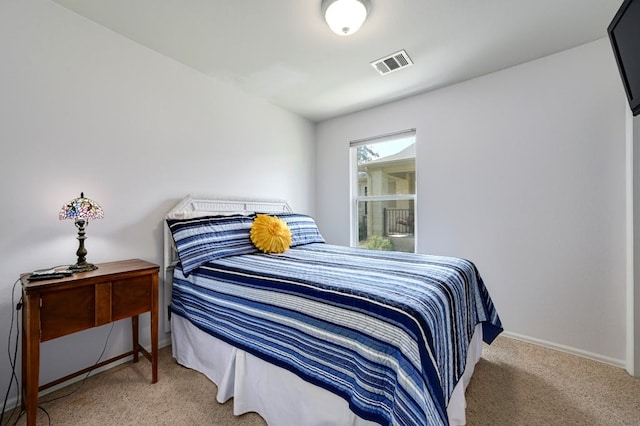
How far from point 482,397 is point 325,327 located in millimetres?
1225

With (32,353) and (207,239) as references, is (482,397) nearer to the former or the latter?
(207,239)

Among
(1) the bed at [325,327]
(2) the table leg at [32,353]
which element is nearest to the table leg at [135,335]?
(1) the bed at [325,327]

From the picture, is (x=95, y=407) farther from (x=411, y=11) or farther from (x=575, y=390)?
(x=411, y=11)

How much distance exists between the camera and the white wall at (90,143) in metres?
1.54

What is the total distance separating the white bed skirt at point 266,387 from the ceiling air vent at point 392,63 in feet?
7.24

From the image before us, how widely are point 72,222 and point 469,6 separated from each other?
2.97 metres

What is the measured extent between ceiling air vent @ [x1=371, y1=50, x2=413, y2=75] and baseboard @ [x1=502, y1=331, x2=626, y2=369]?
8.59 feet

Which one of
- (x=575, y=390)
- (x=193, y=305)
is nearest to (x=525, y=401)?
(x=575, y=390)

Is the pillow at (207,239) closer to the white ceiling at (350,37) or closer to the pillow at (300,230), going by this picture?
the pillow at (300,230)

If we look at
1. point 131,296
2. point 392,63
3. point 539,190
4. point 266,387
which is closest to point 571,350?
point 539,190

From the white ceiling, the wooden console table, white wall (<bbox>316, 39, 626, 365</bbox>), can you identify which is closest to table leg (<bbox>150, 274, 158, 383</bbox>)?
the wooden console table

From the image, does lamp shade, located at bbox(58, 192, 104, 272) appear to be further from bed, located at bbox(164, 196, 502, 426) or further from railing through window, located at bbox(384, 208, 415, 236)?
railing through window, located at bbox(384, 208, 415, 236)

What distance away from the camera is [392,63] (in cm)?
232

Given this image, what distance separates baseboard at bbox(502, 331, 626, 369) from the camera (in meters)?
1.94
